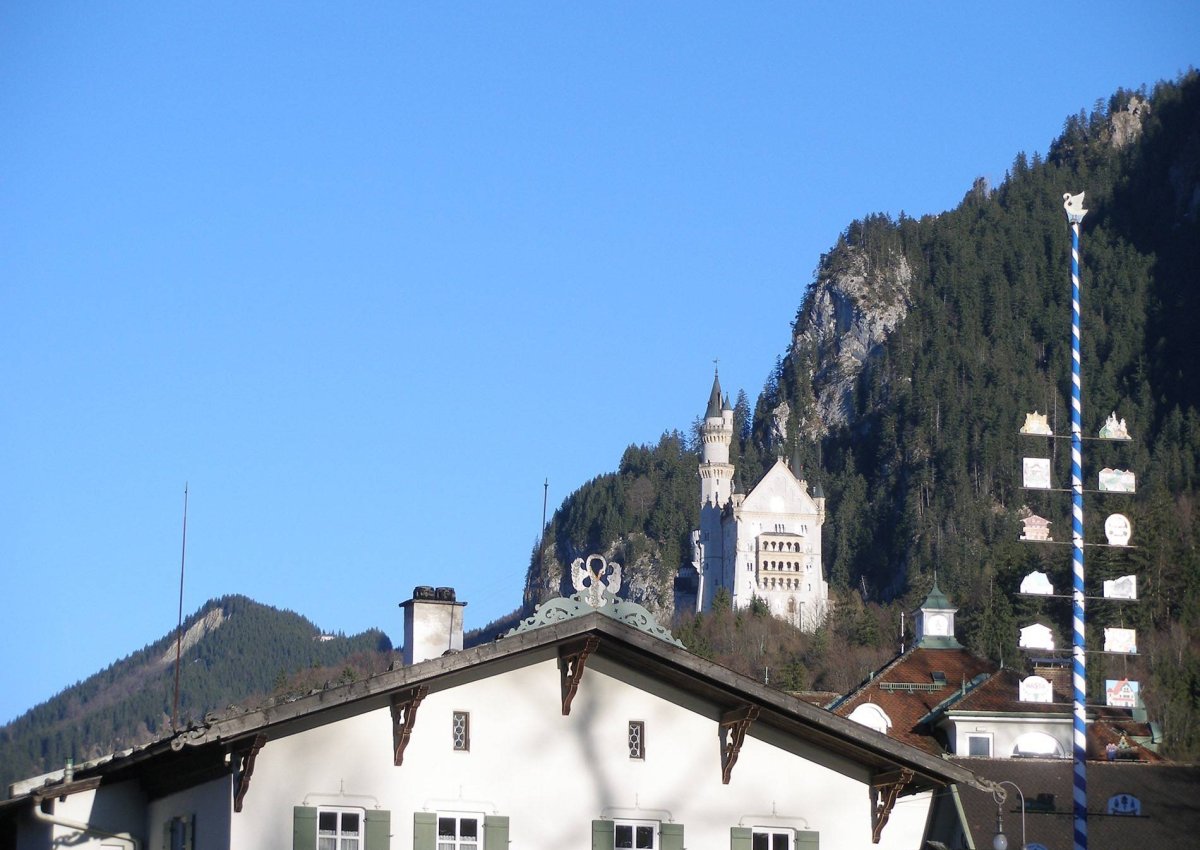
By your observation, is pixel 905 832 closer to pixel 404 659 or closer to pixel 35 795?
pixel 404 659

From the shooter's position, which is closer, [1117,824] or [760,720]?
[760,720]

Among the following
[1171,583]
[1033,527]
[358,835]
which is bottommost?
[358,835]

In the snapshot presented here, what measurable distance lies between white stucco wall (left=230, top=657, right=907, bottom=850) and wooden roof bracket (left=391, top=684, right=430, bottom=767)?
81 mm

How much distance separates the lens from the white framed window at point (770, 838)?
98.1 feet

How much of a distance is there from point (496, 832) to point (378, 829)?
60.3 inches

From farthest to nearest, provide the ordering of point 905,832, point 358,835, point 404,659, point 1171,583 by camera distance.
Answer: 1. point 1171,583
2. point 404,659
3. point 905,832
4. point 358,835

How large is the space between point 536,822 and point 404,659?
483 centimetres

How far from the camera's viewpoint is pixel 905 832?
1212 inches

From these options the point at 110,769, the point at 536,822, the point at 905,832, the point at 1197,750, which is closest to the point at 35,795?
the point at 110,769

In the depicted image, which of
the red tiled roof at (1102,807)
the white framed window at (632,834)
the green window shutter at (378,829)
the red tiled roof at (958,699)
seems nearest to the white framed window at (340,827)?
the green window shutter at (378,829)

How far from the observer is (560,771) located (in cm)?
2952

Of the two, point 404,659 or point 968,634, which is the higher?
point 968,634

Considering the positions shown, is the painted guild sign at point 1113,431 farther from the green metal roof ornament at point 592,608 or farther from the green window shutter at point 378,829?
the green window shutter at point 378,829

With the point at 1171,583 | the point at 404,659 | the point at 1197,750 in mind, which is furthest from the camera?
the point at 1171,583
